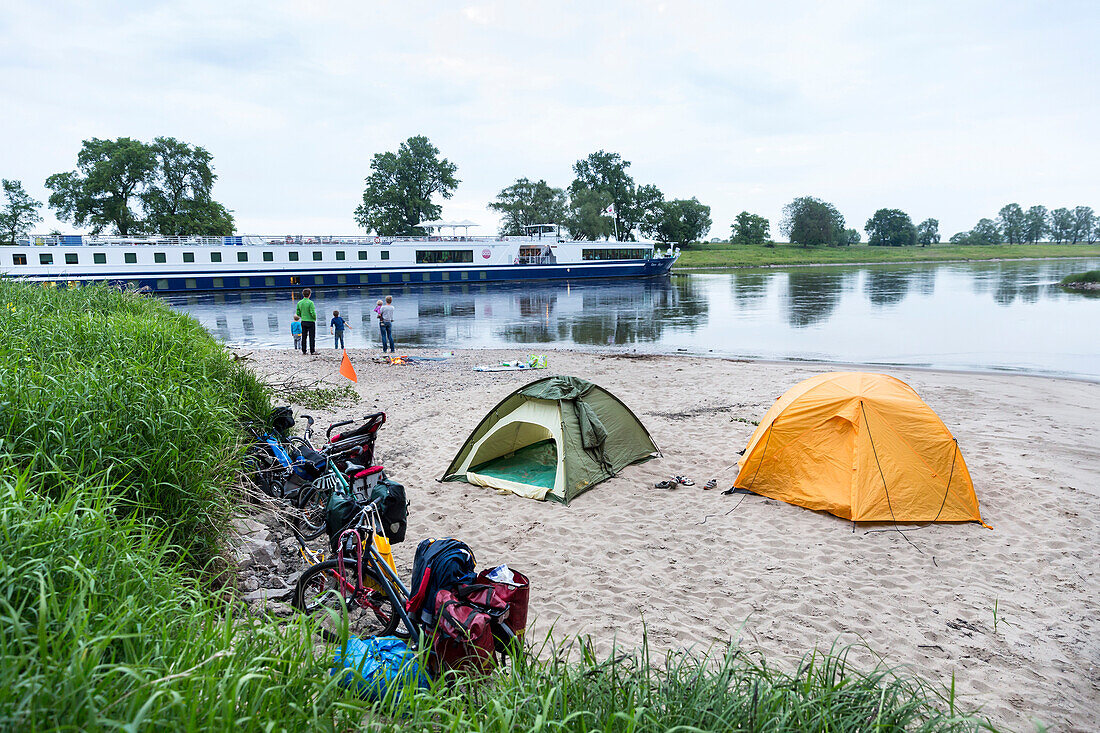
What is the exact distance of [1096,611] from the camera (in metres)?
4.52

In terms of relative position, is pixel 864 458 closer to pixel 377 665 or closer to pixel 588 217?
pixel 377 665

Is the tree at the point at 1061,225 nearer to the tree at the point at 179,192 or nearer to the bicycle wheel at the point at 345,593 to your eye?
the tree at the point at 179,192

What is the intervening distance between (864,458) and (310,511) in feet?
17.5

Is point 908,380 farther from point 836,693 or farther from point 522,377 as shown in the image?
point 836,693

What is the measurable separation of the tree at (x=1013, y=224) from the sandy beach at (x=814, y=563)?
5789 inches

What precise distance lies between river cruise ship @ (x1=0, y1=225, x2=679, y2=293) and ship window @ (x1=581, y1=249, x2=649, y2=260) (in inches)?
3.8

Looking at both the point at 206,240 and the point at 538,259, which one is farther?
the point at 538,259

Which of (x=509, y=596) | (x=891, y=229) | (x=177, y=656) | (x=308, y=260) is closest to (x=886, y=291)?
(x=308, y=260)

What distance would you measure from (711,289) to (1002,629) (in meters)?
42.9

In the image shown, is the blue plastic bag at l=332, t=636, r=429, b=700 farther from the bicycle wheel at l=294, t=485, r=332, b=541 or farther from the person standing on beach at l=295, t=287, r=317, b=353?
the person standing on beach at l=295, t=287, r=317, b=353

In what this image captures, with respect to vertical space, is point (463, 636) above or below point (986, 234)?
below

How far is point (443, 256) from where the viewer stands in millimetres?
49312

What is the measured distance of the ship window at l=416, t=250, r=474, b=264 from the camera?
4878 centimetres

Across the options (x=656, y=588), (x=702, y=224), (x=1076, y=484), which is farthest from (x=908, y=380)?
(x=702, y=224)
